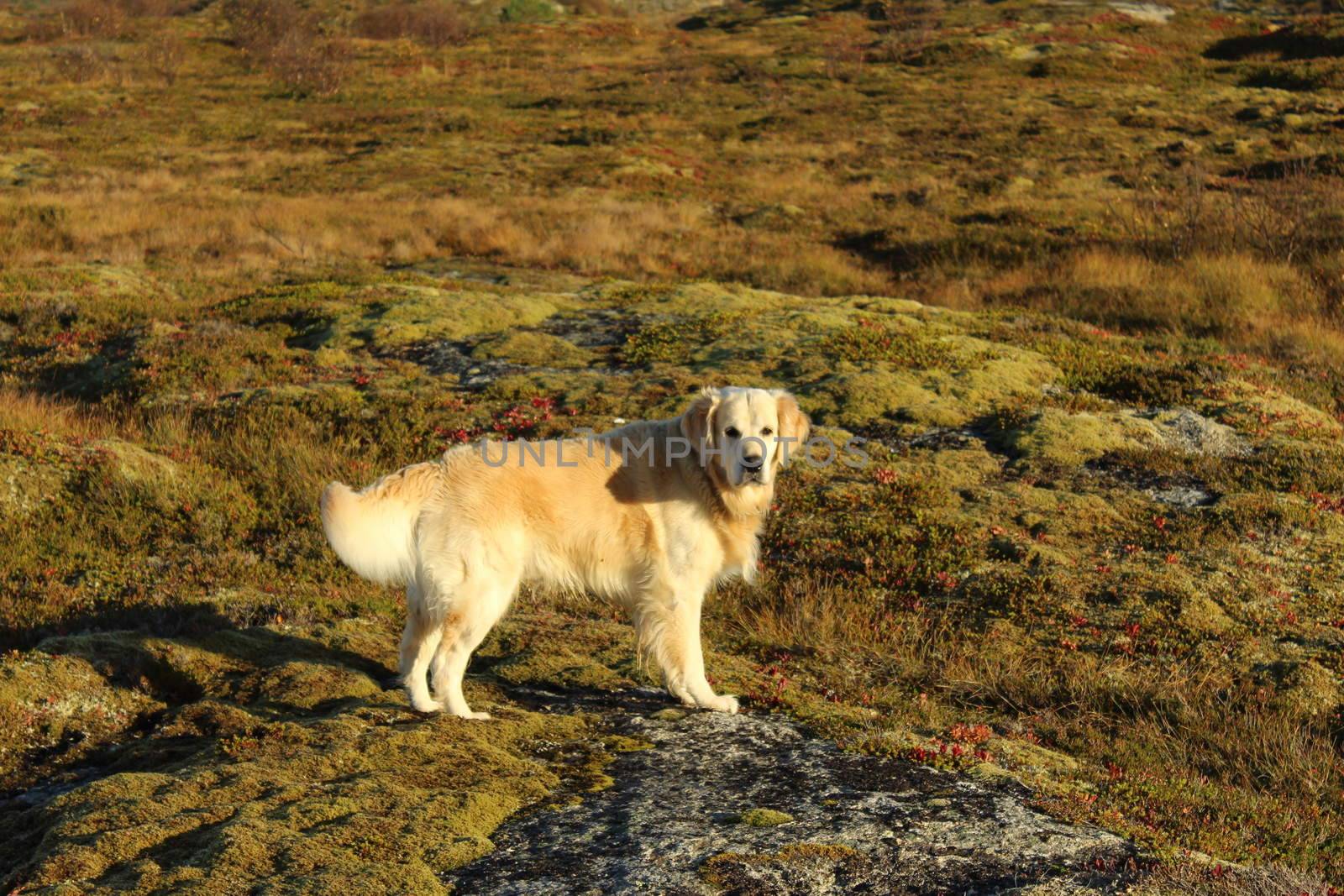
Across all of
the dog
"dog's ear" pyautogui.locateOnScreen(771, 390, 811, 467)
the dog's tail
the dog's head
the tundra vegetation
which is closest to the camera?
the tundra vegetation

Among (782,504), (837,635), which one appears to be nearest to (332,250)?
(782,504)

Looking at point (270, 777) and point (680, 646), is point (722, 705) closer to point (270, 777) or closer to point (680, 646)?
point (680, 646)

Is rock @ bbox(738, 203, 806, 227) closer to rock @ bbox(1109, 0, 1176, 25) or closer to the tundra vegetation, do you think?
the tundra vegetation

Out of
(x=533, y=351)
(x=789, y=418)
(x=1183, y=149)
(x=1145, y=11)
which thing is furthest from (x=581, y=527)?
(x=1145, y=11)

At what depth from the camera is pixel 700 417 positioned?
A: 6910 mm

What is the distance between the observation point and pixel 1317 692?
730 centimetres

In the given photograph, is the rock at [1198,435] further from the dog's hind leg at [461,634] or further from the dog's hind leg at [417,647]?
the dog's hind leg at [417,647]

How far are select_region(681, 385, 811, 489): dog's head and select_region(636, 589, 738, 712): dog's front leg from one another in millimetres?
810

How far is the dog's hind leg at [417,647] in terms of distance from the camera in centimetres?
614

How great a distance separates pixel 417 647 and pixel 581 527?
1.18 metres

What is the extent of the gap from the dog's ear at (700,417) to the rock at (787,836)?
2084 mm

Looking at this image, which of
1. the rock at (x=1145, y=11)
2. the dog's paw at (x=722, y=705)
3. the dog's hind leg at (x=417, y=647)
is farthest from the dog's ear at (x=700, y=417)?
the rock at (x=1145, y=11)

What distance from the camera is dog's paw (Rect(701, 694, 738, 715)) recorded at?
6258 mm

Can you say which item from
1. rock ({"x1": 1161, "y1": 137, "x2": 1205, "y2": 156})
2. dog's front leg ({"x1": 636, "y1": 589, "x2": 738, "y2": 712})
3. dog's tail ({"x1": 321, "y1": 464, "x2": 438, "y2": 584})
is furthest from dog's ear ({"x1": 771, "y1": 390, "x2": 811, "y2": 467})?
rock ({"x1": 1161, "y1": 137, "x2": 1205, "y2": 156})
